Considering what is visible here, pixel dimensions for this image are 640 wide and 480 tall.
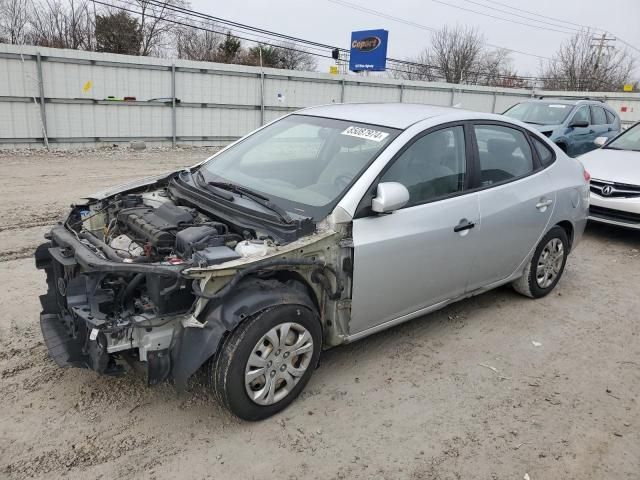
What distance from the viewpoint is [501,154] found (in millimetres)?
4352

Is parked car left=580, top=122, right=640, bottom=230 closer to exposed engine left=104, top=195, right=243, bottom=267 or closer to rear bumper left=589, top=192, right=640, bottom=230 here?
rear bumper left=589, top=192, right=640, bottom=230

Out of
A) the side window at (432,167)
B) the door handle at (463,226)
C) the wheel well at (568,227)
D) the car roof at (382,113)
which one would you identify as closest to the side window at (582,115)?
the wheel well at (568,227)

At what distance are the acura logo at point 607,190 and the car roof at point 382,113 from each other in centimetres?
380

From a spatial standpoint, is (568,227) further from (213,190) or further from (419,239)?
(213,190)

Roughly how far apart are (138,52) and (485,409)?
35.0 metres

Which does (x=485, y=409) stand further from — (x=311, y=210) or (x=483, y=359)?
(x=311, y=210)

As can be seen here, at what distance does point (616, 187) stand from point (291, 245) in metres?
5.63

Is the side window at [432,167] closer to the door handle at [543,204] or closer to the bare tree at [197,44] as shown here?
the door handle at [543,204]

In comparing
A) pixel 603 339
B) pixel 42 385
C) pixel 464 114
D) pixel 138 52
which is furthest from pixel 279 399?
pixel 138 52

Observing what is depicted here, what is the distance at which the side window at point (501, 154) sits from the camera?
13.6 feet

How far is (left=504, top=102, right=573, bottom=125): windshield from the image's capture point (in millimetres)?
10844

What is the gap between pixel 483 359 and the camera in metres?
3.98

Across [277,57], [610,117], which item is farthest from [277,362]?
[277,57]

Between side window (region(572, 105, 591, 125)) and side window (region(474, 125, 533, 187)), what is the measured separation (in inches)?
283
